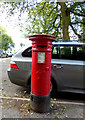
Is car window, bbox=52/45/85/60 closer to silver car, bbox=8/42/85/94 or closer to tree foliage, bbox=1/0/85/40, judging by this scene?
silver car, bbox=8/42/85/94

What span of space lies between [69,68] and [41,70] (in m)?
1.03

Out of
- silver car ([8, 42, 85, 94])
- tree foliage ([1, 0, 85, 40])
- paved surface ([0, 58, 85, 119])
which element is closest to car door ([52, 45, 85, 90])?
silver car ([8, 42, 85, 94])

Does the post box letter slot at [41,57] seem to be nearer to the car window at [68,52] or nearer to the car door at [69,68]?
the car door at [69,68]

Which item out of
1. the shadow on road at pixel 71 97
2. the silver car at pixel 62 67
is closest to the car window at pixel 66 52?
the silver car at pixel 62 67

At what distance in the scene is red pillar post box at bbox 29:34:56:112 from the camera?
241cm

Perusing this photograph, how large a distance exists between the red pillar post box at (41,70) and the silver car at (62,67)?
0.70 metres

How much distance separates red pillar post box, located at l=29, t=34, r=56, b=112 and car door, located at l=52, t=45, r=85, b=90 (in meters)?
0.70

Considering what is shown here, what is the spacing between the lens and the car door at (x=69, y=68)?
3.09 m

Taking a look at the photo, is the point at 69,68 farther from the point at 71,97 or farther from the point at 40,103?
the point at 40,103

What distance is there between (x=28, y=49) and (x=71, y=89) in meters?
1.82

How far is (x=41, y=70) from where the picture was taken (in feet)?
8.13

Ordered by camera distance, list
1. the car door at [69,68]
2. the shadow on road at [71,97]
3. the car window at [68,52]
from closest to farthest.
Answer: the car door at [69,68]
the car window at [68,52]
the shadow on road at [71,97]

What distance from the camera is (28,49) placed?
351cm

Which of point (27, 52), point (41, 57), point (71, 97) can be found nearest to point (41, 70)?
point (41, 57)
